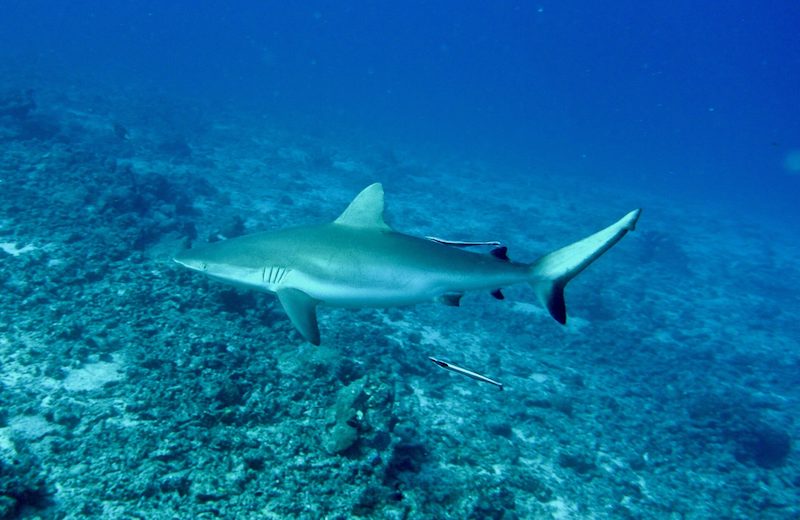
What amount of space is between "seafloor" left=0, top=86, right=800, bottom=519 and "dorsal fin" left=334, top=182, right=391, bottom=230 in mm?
1720

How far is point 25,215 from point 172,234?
8.07 ft

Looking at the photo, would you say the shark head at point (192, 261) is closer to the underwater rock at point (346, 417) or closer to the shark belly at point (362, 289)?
the shark belly at point (362, 289)

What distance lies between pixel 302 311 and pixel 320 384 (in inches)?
44.6

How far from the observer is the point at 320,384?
508 centimetres

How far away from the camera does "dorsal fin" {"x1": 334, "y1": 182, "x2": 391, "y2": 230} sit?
16.0 feet

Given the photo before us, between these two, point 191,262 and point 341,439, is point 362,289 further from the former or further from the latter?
point 191,262

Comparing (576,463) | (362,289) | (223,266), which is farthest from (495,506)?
(223,266)

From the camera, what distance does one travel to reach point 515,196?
99.8 feet

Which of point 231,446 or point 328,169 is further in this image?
point 328,169

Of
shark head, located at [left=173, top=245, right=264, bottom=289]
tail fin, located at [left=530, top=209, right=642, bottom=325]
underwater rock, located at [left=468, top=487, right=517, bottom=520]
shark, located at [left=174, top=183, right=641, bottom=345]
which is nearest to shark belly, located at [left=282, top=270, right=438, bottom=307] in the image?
shark, located at [left=174, top=183, right=641, bottom=345]

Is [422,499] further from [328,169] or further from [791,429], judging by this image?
[328,169]

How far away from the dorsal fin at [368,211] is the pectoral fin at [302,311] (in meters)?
0.94

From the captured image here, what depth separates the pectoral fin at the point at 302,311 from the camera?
4188 millimetres

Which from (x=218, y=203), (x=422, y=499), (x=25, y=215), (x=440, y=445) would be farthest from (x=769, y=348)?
(x=25, y=215)
